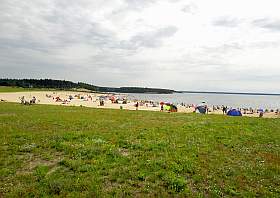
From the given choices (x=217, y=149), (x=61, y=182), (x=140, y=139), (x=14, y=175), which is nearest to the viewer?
(x=61, y=182)

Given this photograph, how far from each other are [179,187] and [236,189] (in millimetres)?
1665

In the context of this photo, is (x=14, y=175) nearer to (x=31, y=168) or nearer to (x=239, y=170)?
(x=31, y=168)

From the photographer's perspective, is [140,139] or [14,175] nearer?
[14,175]

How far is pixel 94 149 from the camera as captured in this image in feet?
38.6

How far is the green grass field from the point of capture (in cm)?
846

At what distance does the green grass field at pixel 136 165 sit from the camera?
846cm

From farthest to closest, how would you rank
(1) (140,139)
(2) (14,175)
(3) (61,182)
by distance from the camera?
1. (1) (140,139)
2. (2) (14,175)
3. (3) (61,182)

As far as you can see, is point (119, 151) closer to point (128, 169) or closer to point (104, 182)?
point (128, 169)

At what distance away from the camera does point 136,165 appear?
10164 mm

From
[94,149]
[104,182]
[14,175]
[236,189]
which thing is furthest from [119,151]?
[236,189]

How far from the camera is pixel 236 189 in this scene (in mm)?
8789

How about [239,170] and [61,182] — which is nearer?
[61,182]

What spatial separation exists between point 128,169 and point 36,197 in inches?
119

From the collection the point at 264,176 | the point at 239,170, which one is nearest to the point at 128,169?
the point at 239,170
